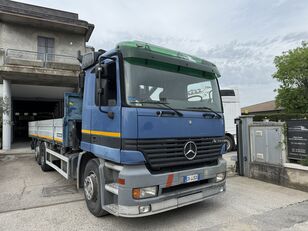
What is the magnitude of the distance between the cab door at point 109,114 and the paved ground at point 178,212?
1.22m

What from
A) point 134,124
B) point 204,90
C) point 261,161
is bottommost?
point 261,161

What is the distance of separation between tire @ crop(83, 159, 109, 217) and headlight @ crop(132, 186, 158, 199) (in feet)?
2.88

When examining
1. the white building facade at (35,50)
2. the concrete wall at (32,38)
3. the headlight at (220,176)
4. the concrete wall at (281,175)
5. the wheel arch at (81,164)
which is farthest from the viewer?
the concrete wall at (32,38)

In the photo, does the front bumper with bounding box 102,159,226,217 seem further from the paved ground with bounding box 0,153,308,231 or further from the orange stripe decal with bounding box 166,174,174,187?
the paved ground with bounding box 0,153,308,231

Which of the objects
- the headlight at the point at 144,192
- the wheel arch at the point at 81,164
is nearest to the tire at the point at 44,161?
the wheel arch at the point at 81,164

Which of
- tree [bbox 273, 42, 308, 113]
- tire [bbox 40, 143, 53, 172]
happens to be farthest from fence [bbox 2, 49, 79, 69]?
tree [bbox 273, 42, 308, 113]

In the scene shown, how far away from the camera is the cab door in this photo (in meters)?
3.36

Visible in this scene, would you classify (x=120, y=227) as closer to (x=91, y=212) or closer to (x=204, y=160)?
(x=91, y=212)

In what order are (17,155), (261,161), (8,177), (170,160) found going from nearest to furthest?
(170,160), (261,161), (8,177), (17,155)

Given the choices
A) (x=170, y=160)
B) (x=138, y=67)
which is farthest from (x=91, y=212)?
(x=138, y=67)

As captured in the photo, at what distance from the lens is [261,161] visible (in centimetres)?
646

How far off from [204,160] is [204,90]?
1.25m

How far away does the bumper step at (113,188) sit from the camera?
132 inches

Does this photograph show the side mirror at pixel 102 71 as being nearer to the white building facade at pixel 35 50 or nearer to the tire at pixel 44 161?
the tire at pixel 44 161
